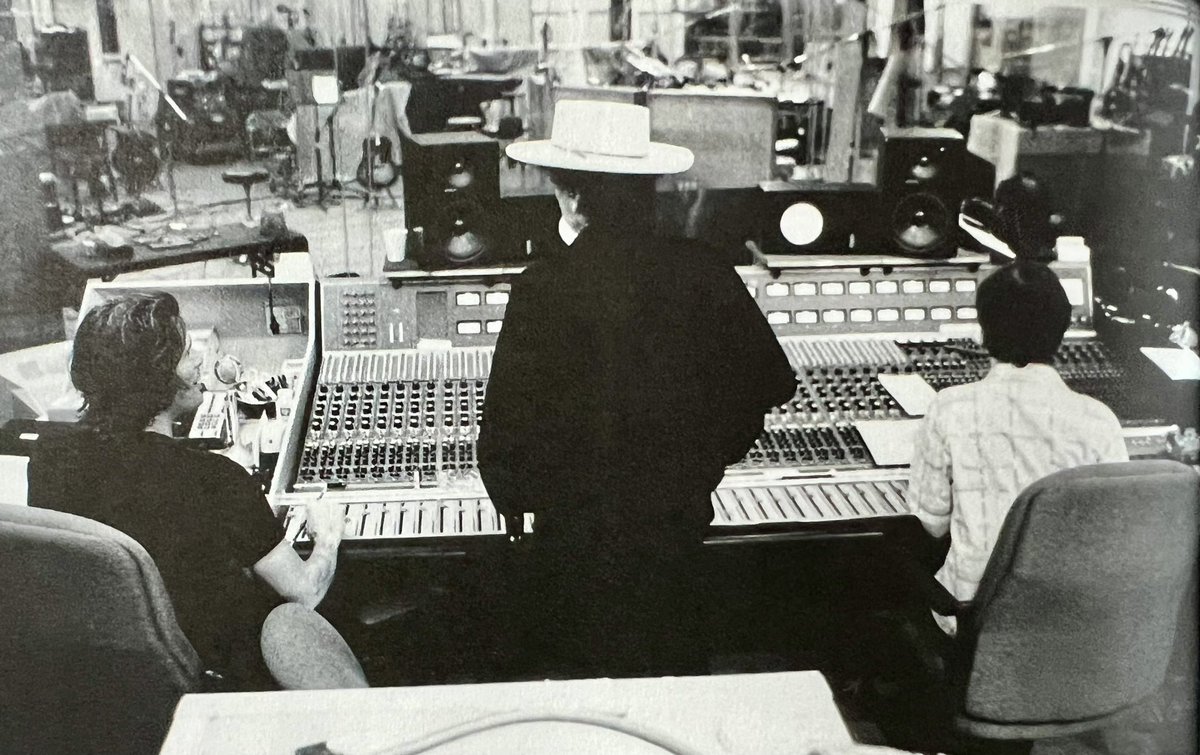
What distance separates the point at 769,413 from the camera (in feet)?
7.09

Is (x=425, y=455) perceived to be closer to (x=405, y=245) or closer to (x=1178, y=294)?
(x=405, y=245)

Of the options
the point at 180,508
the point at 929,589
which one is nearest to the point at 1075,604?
the point at 929,589

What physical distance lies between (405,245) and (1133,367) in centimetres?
158

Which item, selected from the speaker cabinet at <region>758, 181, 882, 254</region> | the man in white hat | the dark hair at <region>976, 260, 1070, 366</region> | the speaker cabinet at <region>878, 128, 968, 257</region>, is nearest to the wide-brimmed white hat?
the man in white hat

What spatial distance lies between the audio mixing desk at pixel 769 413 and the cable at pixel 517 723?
55cm

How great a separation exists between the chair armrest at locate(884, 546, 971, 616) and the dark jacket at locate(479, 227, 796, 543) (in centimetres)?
38

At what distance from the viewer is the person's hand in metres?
1.91

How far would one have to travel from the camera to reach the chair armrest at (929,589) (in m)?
1.90

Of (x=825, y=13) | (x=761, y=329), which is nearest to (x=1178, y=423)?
(x=761, y=329)

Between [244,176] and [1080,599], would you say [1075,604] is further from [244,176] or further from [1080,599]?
[244,176]

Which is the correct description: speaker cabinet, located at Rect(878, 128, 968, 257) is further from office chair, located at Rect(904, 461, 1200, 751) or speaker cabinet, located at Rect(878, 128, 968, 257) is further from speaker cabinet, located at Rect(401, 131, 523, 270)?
speaker cabinet, located at Rect(401, 131, 523, 270)

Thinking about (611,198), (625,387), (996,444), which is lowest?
(996,444)

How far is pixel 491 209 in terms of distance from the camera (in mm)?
2201

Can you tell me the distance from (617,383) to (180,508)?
Answer: 0.81 metres
